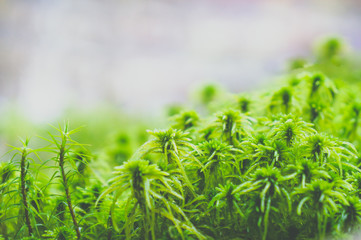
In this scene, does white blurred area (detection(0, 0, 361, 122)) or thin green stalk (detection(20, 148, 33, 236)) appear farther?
white blurred area (detection(0, 0, 361, 122))

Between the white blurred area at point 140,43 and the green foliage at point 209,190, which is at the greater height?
the white blurred area at point 140,43

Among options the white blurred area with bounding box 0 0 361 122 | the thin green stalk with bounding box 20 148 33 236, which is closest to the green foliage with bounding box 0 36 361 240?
the thin green stalk with bounding box 20 148 33 236

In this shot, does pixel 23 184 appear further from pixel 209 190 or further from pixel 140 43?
pixel 140 43

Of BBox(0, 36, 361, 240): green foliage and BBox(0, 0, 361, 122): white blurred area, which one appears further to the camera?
BBox(0, 0, 361, 122): white blurred area

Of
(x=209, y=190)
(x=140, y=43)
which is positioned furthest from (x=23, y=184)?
(x=140, y=43)

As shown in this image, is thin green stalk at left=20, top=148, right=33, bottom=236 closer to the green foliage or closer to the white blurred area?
the green foliage

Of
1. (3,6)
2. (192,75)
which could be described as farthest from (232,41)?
(3,6)

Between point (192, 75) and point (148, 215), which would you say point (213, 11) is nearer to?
point (192, 75)

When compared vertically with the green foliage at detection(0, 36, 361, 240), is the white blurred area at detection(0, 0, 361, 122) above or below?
above

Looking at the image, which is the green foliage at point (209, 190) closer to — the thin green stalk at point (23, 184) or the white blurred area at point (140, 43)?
the thin green stalk at point (23, 184)

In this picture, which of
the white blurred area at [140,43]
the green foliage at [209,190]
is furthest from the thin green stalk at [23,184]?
the white blurred area at [140,43]
